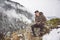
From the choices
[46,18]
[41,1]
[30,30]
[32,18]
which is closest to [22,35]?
[30,30]

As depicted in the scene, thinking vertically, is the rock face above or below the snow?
above

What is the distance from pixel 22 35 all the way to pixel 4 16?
25 cm

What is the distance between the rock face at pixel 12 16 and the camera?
126 cm

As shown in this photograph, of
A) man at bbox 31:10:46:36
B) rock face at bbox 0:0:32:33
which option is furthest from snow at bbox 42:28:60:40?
rock face at bbox 0:0:32:33

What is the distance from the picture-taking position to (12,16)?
129cm

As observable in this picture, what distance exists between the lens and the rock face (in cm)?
126

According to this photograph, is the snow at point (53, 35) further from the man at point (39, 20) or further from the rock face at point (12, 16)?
the rock face at point (12, 16)

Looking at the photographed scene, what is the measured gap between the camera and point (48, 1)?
138cm

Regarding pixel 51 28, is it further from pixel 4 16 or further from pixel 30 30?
pixel 4 16

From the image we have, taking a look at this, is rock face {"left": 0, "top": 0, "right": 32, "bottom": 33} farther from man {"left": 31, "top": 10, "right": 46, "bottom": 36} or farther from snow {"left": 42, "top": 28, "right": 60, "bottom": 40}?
snow {"left": 42, "top": 28, "right": 60, "bottom": 40}

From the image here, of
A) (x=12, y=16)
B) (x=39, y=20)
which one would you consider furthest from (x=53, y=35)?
(x=12, y=16)

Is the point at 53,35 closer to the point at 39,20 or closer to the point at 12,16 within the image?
the point at 39,20

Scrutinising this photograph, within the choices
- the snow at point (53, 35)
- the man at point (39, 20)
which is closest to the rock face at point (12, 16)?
the man at point (39, 20)

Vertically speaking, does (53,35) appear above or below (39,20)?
below
